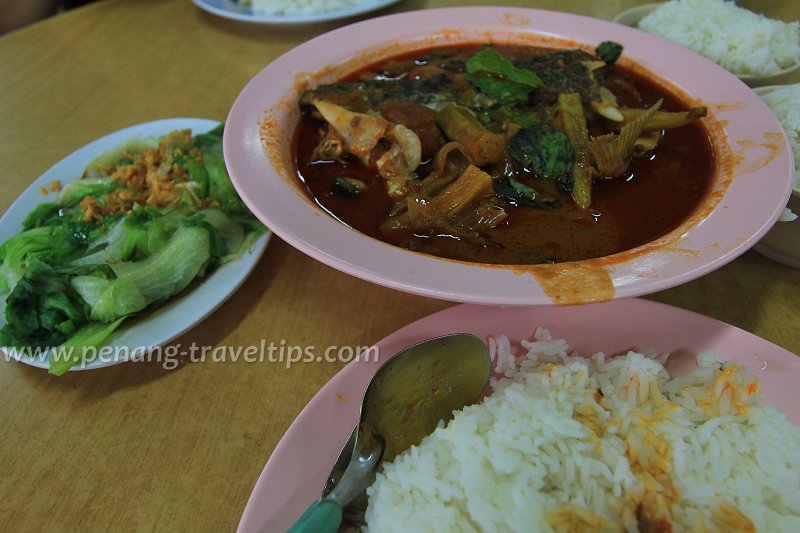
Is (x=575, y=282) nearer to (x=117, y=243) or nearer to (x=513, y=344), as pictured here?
(x=513, y=344)

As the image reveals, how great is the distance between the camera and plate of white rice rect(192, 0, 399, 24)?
2783 mm

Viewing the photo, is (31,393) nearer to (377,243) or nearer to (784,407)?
(377,243)

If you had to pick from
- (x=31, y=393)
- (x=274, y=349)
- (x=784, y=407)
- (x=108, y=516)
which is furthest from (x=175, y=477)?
(x=784, y=407)

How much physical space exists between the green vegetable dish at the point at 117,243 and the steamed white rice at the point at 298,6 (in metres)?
1.18

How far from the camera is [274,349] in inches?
59.8

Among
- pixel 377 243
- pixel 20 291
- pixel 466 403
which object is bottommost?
pixel 466 403

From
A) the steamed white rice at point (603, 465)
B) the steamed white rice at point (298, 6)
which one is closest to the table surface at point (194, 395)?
the steamed white rice at point (603, 465)

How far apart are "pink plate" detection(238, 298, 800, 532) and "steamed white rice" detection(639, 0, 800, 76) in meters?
1.35

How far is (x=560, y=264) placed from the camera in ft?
4.05

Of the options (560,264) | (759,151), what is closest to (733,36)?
(759,151)

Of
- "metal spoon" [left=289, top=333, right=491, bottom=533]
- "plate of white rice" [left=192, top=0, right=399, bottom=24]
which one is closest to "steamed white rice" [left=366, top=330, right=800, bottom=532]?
"metal spoon" [left=289, top=333, right=491, bottom=533]

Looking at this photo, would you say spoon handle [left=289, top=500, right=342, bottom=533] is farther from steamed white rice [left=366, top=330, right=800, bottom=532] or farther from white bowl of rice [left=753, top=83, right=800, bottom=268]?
white bowl of rice [left=753, top=83, right=800, bottom=268]

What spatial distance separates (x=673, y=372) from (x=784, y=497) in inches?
13.6

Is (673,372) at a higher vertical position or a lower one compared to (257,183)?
lower
